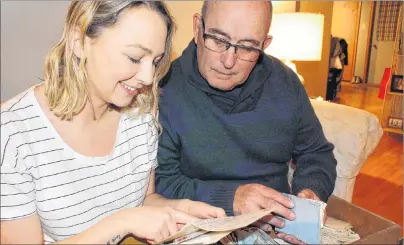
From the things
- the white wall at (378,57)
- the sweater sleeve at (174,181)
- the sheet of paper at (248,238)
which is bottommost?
the sheet of paper at (248,238)

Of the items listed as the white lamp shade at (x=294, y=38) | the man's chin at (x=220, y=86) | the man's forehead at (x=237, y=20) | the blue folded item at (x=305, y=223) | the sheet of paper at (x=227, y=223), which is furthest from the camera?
the white lamp shade at (x=294, y=38)

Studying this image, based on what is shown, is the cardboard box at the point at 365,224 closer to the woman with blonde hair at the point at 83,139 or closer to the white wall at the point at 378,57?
the woman with blonde hair at the point at 83,139

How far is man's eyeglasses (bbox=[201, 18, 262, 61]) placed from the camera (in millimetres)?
876

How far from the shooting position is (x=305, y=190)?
0.96m

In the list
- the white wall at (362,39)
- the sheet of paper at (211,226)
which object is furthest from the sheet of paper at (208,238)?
the white wall at (362,39)

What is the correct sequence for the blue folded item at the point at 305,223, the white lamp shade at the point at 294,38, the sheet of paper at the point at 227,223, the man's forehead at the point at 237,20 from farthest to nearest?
the white lamp shade at the point at 294,38
the man's forehead at the point at 237,20
the blue folded item at the point at 305,223
the sheet of paper at the point at 227,223

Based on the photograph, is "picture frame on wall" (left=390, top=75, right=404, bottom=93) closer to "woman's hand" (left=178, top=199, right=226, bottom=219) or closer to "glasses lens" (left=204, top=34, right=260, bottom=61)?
"glasses lens" (left=204, top=34, right=260, bottom=61)

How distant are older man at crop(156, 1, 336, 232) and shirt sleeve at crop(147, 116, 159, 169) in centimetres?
5

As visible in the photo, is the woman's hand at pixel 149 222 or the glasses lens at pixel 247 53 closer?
the woman's hand at pixel 149 222

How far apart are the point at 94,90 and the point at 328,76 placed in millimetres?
651

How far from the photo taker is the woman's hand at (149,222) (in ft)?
2.13

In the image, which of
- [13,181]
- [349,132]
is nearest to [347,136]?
[349,132]

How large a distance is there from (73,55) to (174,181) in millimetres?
412

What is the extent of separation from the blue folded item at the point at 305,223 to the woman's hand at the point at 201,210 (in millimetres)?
141
